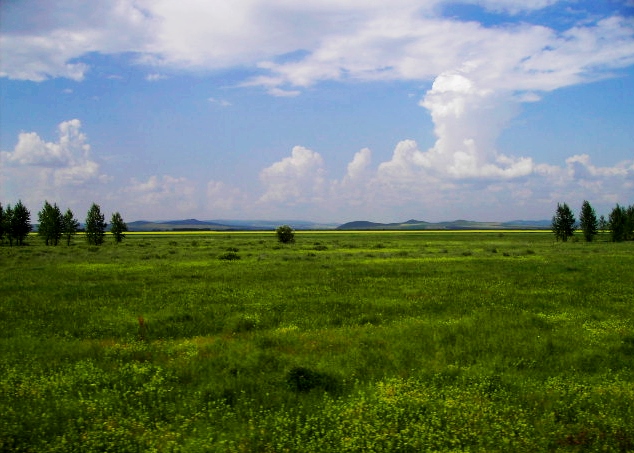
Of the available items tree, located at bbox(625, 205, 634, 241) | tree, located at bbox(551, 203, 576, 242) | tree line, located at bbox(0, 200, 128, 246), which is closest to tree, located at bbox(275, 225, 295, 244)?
tree line, located at bbox(0, 200, 128, 246)

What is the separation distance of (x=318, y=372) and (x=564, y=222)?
4195 inches

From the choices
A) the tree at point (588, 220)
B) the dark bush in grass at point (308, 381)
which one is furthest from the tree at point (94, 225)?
the tree at point (588, 220)

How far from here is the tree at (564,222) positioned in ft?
324

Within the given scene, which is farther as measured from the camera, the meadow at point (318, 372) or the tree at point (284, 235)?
the tree at point (284, 235)

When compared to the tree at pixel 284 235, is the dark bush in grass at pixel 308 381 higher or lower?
lower

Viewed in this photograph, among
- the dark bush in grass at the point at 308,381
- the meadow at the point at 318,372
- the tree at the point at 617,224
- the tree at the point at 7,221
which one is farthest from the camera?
the tree at the point at 617,224

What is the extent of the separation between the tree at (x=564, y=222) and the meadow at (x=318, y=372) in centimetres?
8761

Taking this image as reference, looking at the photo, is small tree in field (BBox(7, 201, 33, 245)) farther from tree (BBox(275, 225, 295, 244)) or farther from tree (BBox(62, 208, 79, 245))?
tree (BBox(275, 225, 295, 244))

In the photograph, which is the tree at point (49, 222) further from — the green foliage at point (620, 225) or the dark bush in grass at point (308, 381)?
the green foliage at point (620, 225)

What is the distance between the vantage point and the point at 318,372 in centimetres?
1075

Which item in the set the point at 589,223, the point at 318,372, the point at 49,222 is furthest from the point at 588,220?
the point at 49,222

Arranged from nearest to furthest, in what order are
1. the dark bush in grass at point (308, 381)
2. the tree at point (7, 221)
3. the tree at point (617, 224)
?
the dark bush in grass at point (308, 381), the tree at point (7, 221), the tree at point (617, 224)

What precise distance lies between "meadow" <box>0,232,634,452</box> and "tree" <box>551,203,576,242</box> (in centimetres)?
8761

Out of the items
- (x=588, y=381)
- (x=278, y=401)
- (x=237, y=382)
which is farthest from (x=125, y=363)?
(x=588, y=381)
